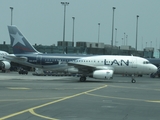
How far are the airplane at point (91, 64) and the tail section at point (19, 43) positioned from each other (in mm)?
713

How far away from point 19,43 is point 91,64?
35.0 feet

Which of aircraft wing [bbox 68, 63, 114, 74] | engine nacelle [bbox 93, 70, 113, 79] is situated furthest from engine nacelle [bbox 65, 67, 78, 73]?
engine nacelle [bbox 93, 70, 113, 79]

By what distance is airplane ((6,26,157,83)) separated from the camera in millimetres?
41062

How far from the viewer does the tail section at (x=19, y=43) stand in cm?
4619

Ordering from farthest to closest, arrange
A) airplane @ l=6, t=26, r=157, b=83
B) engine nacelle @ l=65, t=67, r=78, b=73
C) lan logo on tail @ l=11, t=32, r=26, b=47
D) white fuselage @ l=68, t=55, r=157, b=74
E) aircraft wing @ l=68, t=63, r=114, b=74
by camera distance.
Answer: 1. lan logo on tail @ l=11, t=32, r=26, b=47
2. engine nacelle @ l=65, t=67, r=78, b=73
3. white fuselage @ l=68, t=55, r=157, b=74
4. airplane @ l=6, t=26, r=157, b=83
5. aircraft wing @ l=68, t=63, r=114, b=74

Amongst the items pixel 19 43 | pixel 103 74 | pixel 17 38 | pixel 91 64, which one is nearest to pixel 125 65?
pixel 103 74

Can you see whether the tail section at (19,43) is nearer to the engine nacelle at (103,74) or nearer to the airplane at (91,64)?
the airplane at (91,64)

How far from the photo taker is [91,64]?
42719mm

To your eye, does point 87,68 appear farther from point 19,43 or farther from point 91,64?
point 19,43

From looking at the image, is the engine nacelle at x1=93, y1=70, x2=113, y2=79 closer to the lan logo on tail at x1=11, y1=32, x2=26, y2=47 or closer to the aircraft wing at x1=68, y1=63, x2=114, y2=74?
the aircraft wing at x1=68, y1=63, x2=114, y2=74

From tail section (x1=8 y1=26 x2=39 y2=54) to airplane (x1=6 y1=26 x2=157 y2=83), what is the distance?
28.1 inches

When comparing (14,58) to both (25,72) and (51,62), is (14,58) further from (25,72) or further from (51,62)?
(25,72)

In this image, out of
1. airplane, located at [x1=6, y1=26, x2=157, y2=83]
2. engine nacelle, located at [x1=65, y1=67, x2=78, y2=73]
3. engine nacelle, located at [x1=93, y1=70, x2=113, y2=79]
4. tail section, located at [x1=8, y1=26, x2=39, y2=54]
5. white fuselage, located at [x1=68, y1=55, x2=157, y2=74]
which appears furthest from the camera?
tail section, located at [x1=8, y1=26, x2=39, y2=54]

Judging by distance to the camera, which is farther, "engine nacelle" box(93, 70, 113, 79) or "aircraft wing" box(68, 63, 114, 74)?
"aircraft wing" box(68, 63, 114, 74)
